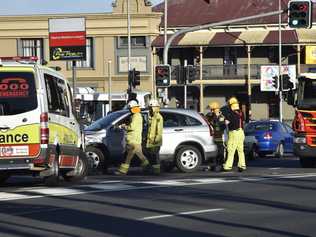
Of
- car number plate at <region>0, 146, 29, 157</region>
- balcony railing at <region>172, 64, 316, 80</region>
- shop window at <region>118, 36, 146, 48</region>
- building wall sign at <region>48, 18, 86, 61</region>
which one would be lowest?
car number plate at <region>0, 146, 29, 157</region>

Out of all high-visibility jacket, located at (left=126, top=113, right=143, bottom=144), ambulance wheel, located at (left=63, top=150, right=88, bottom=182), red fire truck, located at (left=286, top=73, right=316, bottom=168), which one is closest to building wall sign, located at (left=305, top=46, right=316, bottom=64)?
red fire truck, located at (left=286, top=73, right=316, bottom=168)

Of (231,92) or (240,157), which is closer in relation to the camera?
(240,157)

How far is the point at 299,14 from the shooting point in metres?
27.5

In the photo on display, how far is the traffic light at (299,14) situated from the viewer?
27.4m

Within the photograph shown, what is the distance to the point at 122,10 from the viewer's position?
213 feet

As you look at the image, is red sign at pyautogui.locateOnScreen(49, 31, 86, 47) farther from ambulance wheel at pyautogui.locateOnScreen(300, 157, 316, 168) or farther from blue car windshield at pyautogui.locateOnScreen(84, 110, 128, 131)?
ambulance wheel at pyautogui.locateOnScreen(300, 157, 316, 168)

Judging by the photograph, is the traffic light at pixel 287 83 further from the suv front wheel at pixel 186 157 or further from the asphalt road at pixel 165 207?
the asphalt road at pixel 165 207

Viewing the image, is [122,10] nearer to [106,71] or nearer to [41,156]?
[106,71]

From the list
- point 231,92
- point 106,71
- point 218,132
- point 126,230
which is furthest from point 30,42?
point 126,230

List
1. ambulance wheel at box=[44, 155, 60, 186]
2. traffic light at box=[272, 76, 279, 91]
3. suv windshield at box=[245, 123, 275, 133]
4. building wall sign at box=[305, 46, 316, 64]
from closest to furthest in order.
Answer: ambulance wheel at box=[44, 155, 60, 186], suv windshield at box=[245, 123, 275, 133], traffic light at box=[272, 76, 279, 91], building wall sign at box=[305, 46, 316, 64]

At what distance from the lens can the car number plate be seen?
1466 centimetres

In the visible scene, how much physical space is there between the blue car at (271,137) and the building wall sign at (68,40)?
6978mm

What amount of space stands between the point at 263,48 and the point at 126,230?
5563 centimetres

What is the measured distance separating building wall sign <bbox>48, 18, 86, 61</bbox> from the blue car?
22.9 feet
